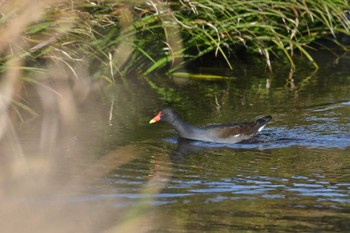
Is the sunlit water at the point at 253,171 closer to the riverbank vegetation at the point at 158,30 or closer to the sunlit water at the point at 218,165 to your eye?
the sunlit water at the point at 218,165

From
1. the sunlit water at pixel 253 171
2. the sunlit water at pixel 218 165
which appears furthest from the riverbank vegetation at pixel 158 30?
the sunlit water at pixel 253 171

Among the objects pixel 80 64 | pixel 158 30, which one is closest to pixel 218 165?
pixel 80 64

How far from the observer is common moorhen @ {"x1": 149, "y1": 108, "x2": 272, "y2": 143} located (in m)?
9.29

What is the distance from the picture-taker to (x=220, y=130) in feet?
30.5

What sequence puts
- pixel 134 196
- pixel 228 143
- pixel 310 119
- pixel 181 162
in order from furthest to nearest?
pixel 310 119, pixel 228 143, pixel 181 162, pixel 134 196

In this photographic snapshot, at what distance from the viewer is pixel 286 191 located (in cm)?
724

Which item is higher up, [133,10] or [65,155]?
[133,10]

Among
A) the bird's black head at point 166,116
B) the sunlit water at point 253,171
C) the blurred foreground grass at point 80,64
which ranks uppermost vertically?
the blurred foreground grass at point 80,64

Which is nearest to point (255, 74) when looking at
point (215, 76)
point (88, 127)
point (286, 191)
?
point (215, 76)

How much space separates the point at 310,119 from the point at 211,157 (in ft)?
5.50

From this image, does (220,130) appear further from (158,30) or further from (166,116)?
(158,30)

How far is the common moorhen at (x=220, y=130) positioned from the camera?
9.29 metres

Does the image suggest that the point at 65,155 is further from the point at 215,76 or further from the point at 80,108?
the point at 215,76

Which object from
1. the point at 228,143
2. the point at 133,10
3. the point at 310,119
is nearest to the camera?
the point at 228,143
